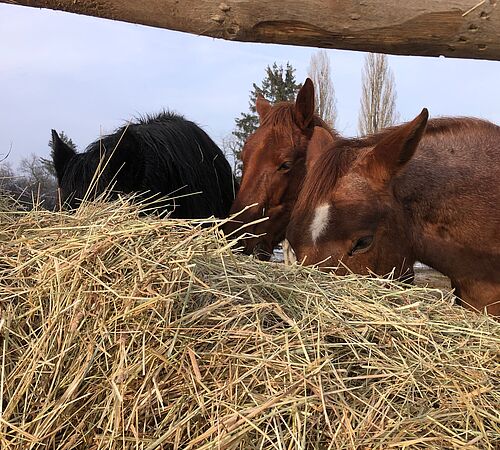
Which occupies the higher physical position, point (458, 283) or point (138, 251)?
point (138, 251)

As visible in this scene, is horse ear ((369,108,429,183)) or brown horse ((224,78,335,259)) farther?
brown horse ((224,78,335,259))

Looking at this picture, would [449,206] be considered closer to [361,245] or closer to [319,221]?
[361,245]

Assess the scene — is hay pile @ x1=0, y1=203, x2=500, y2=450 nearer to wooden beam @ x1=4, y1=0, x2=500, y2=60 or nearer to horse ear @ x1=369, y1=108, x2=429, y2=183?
wooden beam @ x1=4, y1=0, x2=500, y2=60

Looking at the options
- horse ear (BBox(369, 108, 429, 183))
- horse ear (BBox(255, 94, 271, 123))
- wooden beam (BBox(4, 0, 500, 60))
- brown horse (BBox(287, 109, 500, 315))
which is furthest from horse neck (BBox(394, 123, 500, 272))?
horse ear (BBox(255, 94, 271, 123))

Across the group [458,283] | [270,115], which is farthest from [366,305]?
[270,115]

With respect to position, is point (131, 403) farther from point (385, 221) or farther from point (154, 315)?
point (385, 221)

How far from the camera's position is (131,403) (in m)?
1.39

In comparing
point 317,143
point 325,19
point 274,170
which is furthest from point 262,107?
point 325,19

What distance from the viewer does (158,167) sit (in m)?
4.14

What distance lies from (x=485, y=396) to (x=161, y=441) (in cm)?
87

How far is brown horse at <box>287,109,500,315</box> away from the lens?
300 centimetres

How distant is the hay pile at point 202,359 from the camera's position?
1.36 meters

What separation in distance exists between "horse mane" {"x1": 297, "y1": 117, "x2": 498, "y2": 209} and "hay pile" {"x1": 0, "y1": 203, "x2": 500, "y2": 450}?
1.35 metres

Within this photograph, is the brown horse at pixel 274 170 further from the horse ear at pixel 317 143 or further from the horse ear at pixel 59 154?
the horse ear at pixel 59 154
